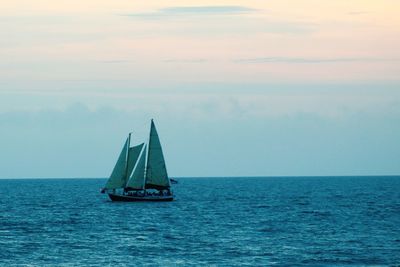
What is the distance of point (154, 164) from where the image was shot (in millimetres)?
129625

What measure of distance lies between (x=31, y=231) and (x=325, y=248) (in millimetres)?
30983

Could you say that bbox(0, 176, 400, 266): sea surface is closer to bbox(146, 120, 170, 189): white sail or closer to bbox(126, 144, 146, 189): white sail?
bbox(126, 144, 146, 189): white sail

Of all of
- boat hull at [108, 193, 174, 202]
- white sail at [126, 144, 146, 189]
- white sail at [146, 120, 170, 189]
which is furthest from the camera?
boat hull at [108, 193, 174, 202]

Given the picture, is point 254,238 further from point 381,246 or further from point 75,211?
point 75,211

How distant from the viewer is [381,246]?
7338 cm

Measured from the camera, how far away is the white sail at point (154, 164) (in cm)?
12975

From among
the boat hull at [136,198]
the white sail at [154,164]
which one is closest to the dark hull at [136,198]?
the boat hull at [136,198]

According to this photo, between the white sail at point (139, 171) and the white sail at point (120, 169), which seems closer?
the white sail at point (139, 171)

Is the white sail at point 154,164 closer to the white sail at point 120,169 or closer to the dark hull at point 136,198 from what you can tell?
the white sail at point 120,169

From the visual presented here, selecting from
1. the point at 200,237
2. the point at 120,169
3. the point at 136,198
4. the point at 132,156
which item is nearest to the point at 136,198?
the point at 136,198

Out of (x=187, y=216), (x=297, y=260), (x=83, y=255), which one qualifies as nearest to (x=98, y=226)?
(x=187, y=216)

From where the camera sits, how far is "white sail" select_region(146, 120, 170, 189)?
12975 centimetres

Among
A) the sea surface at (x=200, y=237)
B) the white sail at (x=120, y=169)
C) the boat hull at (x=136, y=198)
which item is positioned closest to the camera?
the sea surface at (x=200, y=237)

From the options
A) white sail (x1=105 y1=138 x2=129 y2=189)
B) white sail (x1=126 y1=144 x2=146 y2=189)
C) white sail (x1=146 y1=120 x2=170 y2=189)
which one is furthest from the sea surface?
white sail (x1=105 y1=138 x2=129 y2=189)
